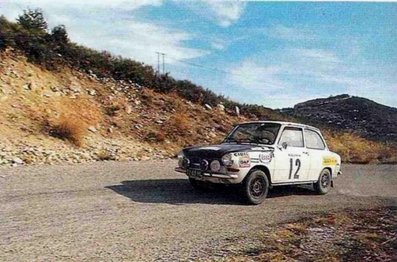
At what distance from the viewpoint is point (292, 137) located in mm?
9594

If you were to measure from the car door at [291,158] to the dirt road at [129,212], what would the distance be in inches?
20.3

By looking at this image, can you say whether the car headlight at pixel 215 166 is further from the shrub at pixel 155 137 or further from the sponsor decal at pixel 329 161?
the shrub at pixel 155 137

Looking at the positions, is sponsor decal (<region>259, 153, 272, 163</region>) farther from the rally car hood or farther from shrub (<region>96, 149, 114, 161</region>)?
shrub (<region>96, 149, 114, 161</region>)

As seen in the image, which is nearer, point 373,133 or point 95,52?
point 95,52

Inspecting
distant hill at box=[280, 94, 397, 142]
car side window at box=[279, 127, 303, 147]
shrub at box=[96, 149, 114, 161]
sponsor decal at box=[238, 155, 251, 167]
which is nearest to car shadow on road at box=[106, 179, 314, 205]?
sponsor decal at box=[238, 155, 251, 167]

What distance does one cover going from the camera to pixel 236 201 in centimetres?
856

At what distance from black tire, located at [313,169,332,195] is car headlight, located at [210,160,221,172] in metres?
3.26

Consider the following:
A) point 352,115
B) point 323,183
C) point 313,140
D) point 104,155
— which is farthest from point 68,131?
point 352,115

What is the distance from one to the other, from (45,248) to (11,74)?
1261 cm

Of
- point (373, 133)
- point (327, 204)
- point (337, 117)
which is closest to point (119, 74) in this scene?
point (327, 204)

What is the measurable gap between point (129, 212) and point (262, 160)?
2.84 m

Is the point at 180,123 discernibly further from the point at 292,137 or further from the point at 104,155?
the point at 292,137

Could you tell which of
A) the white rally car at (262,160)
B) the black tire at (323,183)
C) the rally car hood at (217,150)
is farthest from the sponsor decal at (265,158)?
the black tire at (323,183)

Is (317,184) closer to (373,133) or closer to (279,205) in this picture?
(279,205)
